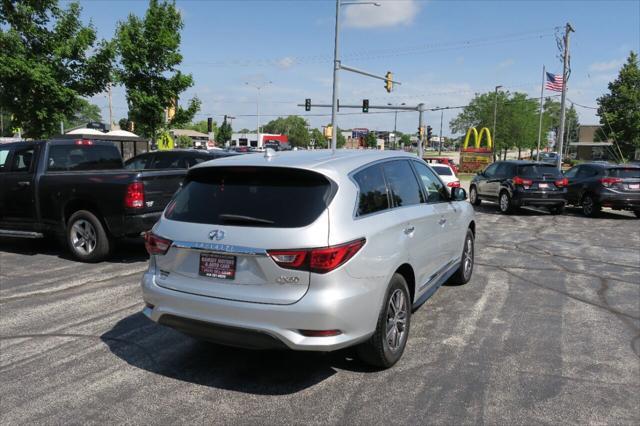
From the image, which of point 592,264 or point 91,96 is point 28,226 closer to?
point 91,96

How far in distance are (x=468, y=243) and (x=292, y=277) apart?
3959mm

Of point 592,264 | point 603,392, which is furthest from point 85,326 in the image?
point 592,264

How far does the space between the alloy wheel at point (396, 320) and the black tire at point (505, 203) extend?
40.8 feet

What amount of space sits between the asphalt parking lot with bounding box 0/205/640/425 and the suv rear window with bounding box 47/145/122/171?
2.44 m

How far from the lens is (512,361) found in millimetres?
4293

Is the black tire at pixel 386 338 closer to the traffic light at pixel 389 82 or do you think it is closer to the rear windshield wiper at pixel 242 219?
the rear windshield wiper at pixel 242 219

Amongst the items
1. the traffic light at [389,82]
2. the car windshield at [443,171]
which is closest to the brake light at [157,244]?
the car windshield at [443,171]

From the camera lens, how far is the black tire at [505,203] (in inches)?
618

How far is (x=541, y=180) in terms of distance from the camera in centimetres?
1536

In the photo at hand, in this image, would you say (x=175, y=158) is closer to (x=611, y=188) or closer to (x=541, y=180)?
(x=541, y=180)

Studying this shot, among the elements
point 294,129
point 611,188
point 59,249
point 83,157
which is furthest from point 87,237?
point 294,129

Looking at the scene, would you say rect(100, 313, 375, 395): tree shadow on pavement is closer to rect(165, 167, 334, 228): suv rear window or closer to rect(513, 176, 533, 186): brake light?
rect(165, 167, 334, 228): suv rear window

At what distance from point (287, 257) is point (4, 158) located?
7718 mm

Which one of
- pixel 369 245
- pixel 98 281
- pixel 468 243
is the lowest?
pixel 98 281
